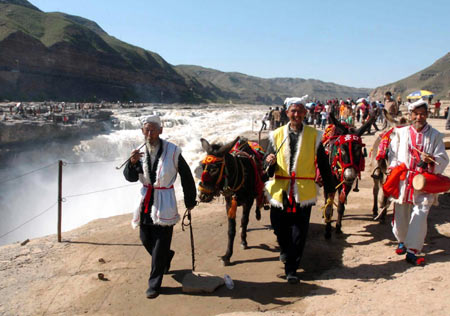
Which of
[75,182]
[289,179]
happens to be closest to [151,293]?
[289,179]

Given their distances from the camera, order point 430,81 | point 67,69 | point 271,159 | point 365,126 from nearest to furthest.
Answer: point 271,159
point 365,126
point 67,69
point 430,81

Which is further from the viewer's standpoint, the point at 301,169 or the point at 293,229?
the point at 293,229

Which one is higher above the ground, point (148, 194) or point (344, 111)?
point (344, 111)

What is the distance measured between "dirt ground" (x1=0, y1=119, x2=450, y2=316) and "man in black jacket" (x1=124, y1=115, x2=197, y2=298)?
548 mm

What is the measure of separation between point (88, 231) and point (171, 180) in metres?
4.26

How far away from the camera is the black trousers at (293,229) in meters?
4.25

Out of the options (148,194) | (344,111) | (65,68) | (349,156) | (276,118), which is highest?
(65,68)

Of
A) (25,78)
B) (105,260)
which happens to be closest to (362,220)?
(105,260)

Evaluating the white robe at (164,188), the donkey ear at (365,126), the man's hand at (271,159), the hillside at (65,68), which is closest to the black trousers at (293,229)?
the man's hand at (271,159)

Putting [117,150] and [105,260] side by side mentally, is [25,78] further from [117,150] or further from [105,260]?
[105,260]

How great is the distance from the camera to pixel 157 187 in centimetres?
425

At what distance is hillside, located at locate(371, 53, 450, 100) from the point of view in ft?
252

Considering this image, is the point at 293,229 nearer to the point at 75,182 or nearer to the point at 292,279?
the point at 292,279

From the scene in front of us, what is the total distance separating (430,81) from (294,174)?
9399 centimetres
